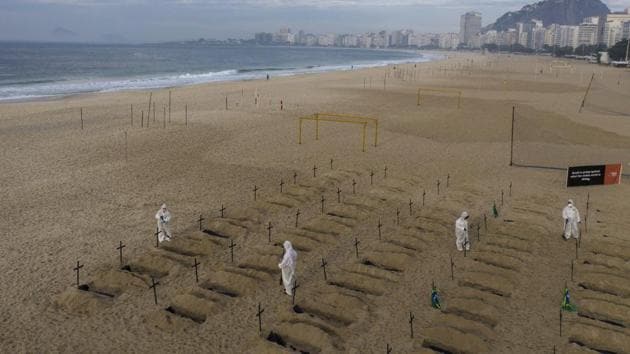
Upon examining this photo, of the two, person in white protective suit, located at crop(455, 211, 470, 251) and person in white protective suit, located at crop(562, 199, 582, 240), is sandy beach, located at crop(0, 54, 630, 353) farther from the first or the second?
person in white protective suit, located at crop(562, 199, 582, 240)

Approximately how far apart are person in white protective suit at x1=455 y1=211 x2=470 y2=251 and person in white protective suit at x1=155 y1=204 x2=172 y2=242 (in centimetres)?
714

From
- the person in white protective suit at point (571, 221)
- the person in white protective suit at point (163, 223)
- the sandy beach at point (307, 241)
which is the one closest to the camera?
the sandy beach at point (307, 241)

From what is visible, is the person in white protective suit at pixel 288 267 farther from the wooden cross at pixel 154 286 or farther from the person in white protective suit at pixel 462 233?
the person in white protective suit at pixel 462 233

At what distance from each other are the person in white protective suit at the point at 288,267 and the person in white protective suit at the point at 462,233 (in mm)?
4519

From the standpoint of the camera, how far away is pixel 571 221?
46.1ft

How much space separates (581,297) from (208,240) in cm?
860

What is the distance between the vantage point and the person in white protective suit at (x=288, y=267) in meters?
10.9

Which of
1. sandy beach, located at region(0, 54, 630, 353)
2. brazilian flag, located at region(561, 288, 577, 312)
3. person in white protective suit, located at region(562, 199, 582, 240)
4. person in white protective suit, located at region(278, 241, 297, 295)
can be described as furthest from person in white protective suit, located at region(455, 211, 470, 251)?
person in white protective suit, located at region(278, 241, 297, 295)

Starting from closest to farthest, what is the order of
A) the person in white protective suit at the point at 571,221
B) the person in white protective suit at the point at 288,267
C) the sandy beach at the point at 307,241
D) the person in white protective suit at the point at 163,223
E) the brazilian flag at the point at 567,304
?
the sandy beach at the point at 307,241 < the brazilian flag at the point at 567,304 < the person in white protective suit at the point at 288,267 < the person in white protective suit at the point at 163,223 < the person in white protective suit at the point at 571,221

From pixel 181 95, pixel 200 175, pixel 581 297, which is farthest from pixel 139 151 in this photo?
pixel 181 95

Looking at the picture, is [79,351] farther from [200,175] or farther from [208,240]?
[200,175]

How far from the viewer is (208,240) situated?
13.6 metres

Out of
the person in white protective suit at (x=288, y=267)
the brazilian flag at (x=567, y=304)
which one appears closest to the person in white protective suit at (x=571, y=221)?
the brazilian flag at (x=567, y=304)

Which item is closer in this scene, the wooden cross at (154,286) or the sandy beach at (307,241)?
the sandy beach at (307,241)
